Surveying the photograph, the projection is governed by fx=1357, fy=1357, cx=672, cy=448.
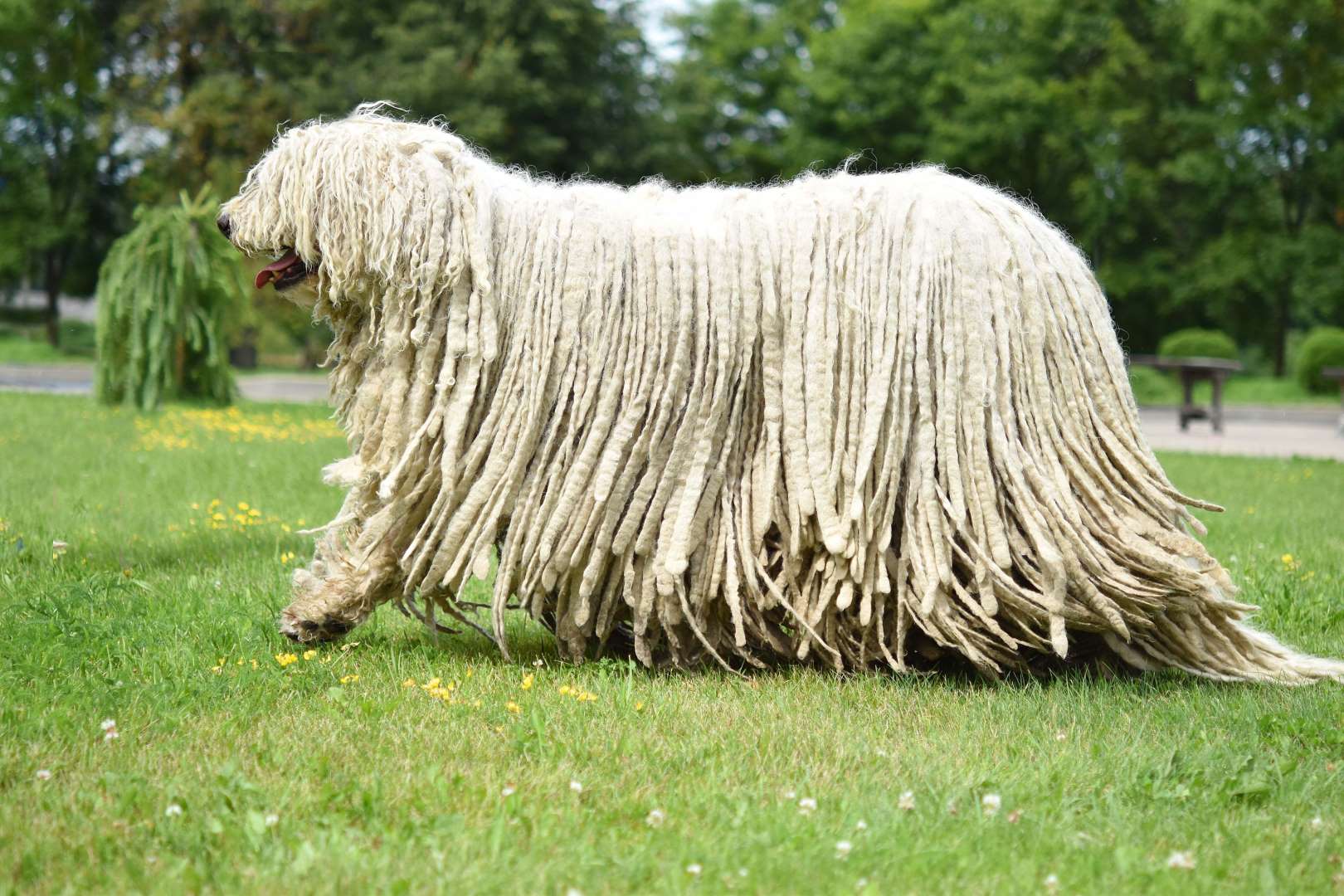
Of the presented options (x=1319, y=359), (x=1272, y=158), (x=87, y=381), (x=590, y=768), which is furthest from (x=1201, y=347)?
(x=590, y=768)

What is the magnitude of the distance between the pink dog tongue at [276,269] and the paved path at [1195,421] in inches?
284

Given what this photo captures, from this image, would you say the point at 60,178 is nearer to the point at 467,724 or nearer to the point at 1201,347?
the point at 1201,347

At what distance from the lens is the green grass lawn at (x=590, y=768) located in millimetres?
2881

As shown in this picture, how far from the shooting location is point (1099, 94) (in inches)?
1344

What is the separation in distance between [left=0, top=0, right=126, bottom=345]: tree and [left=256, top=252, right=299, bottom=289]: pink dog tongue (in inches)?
1186

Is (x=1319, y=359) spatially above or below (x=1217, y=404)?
above

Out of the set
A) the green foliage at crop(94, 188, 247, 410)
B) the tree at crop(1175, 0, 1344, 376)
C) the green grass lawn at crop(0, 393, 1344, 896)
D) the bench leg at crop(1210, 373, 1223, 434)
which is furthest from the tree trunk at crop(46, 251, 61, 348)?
the green grass lawn at crop(0, 393, 1344, 896)

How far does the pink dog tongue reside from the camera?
4.53 meters

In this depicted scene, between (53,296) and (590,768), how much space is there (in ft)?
126

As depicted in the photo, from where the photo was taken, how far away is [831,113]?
38.2 metres

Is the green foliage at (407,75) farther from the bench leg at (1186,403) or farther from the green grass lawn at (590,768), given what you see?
the green grass lawn at (590,768)

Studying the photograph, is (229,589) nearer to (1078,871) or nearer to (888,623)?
(888,623)

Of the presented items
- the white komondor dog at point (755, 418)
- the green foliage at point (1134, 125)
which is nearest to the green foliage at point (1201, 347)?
the green foliage at point (1134, 125)

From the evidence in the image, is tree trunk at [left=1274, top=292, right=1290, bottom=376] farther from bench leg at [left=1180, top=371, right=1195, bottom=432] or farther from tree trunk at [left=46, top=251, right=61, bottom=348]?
tree trunk at [left=46, top=251, right=61, bottom=348]
